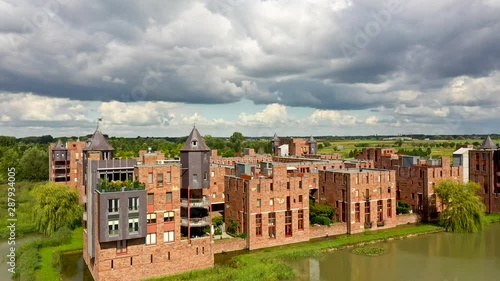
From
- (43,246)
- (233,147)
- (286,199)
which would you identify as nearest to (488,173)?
(286,199)

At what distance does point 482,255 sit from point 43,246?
5585cm

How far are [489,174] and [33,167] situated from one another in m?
113

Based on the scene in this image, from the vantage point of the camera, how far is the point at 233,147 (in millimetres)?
192375

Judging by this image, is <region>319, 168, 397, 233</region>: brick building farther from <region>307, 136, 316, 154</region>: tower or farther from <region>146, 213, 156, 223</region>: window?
<region>307, 136, 316, 154</region>: tower

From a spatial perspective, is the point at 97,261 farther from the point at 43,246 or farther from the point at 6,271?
the point at 43,246

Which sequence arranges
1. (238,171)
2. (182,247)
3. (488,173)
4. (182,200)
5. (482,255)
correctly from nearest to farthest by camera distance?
(182,247) < (182,200) < (482,255) < (238,171) < (488,173)

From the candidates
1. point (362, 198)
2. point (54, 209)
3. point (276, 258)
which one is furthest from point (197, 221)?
point (362, 198)

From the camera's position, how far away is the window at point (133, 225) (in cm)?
3694

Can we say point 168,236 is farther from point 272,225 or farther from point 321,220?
point 321,220

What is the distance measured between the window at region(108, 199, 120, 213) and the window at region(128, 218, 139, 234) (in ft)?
5.71

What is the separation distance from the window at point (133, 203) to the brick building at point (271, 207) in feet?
57.4

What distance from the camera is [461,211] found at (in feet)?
188

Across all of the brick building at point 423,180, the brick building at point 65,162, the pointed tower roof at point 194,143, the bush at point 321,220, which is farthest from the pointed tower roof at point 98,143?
the brick building at point 423,180

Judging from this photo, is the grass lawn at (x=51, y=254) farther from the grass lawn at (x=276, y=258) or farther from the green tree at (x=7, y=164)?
the green tree at (x=7, y=164)
